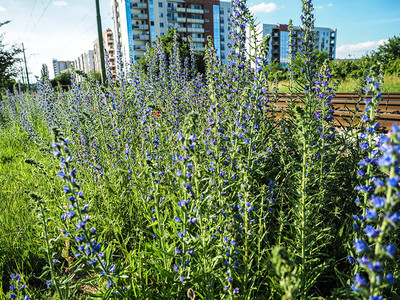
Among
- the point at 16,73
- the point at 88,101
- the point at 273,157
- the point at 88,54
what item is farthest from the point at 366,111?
the point at 88,54

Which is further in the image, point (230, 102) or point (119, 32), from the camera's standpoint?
point (119, 32)

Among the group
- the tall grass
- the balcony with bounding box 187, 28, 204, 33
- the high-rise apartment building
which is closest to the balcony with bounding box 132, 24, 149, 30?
the high-rise apartment building

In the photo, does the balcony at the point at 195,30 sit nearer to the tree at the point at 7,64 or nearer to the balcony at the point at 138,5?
the balcony at the point at 138,5

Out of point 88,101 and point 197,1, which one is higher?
point 197,1

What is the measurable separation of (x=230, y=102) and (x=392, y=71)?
2322 centimetres

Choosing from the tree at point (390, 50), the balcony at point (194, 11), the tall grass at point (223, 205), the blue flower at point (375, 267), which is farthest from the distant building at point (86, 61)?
the blue flower at point (375, 267)

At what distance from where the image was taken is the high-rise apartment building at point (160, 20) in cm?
6331

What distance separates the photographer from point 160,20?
66125 millimetres

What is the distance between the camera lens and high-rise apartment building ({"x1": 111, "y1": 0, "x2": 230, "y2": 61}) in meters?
63.3

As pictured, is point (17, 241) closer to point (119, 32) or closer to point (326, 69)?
point (326, 69)

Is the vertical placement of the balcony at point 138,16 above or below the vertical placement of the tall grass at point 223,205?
above

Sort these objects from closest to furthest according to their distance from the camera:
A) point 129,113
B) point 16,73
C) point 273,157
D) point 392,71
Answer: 1. point 273,157
2. point 129,113
3. point 392,71
4. point 16,73

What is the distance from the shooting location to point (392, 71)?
20.8 meters

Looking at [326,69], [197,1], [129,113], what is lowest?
[129,113]
